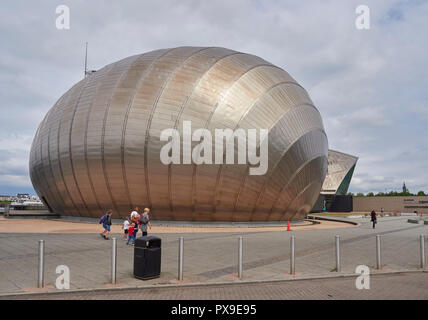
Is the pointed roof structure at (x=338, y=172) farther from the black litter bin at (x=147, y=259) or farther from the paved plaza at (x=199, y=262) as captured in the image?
the black litter bin at (x=147, y=259)

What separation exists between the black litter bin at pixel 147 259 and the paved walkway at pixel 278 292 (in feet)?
2.36

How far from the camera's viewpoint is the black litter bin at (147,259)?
755cm

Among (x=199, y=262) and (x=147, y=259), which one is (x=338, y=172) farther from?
(x=147, y=259)

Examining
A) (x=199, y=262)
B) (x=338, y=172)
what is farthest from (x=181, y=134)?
(x=338, y=172)

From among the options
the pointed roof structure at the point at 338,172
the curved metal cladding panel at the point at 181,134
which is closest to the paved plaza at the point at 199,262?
the curved metal cladding panel at the point at 181,134

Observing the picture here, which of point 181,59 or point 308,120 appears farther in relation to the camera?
point 308,120

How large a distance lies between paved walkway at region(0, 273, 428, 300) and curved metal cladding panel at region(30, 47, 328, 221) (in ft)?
47.4

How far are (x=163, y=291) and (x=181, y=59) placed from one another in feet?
67.8

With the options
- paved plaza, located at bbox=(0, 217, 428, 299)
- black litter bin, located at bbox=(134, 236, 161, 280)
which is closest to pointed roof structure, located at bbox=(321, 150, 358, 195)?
paved plaza, located at bbox=(0, 217, 428, 299)

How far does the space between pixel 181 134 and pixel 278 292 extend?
1586cm

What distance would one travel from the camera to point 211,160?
2147cm
